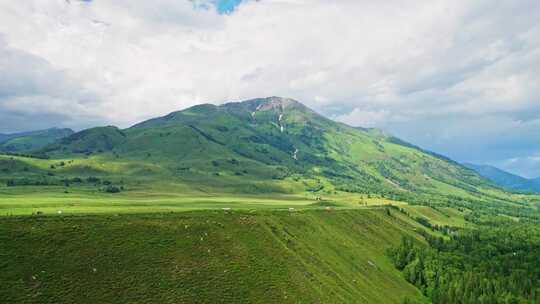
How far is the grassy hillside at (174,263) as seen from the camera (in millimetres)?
85438

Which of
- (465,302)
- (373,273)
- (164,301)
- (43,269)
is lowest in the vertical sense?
(465,302)

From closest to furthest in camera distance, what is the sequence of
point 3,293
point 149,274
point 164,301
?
point 3,293 < point 164,301 < point 149,274

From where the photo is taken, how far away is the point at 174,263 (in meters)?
102

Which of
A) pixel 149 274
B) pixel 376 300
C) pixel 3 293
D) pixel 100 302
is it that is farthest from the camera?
pixel 376 300

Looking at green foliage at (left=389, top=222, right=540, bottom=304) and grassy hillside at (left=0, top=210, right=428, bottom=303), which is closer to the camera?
grassy hillside at (left=0, top=210, right=428, bottom=303)

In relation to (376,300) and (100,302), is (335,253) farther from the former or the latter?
(100,302)

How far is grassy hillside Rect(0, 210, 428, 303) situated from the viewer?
3364 inches

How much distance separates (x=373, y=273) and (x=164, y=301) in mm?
98197

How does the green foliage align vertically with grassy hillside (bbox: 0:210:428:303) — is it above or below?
below

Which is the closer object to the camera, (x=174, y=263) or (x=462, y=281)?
(x=174, y=263)

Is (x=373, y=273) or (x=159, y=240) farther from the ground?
(x=159, y=240)

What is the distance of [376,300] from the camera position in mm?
132000

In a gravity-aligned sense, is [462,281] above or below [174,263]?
below

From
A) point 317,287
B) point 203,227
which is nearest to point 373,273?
point 317,287
